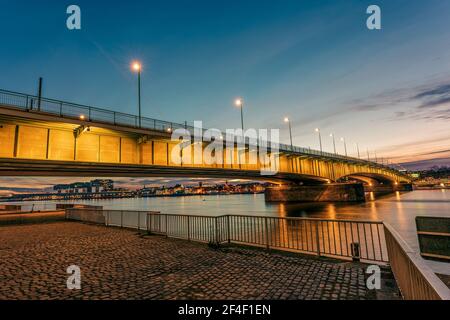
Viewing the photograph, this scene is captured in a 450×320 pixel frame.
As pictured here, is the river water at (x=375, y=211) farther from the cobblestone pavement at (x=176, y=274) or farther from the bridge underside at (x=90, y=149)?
the bridge underside at (x=90, y=149)

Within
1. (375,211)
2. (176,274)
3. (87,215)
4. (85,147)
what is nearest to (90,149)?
(85,147)

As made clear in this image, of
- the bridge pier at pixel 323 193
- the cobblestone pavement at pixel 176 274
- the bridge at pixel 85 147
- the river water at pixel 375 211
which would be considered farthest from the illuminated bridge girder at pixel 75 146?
the bridge pier at pixel 323 193

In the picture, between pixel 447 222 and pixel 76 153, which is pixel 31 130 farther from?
pixel 447 222

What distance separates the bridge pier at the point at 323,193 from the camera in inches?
2416

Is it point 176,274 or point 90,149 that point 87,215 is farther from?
point 176,274

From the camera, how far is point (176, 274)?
664 centimetres

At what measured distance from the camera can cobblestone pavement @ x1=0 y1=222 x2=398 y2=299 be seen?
5.34 meters

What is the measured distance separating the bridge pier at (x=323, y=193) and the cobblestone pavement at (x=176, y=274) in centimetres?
6118

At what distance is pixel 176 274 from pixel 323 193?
65182mm

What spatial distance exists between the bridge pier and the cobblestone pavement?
61.2 metres

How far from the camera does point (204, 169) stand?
96.5 feet

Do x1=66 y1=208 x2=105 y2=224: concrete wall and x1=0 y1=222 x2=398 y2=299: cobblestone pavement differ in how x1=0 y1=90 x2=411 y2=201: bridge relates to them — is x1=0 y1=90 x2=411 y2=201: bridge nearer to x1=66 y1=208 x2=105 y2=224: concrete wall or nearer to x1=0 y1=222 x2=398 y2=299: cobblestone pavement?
x1=66 y1=208 x2=105 y2=224: concrete wall
